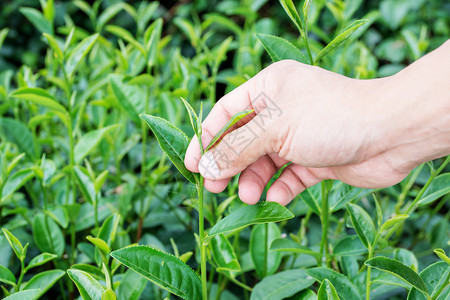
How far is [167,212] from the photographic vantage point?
1425 mm

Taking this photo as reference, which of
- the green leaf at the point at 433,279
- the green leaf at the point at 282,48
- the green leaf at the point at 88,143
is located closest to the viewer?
the green leaf at the point at 433,279

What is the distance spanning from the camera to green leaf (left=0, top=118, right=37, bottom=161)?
4.42 feet

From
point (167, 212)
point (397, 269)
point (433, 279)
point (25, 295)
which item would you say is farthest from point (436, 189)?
point (25, 295)

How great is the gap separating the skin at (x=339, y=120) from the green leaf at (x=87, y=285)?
0.87ft

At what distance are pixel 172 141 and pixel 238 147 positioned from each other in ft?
0.41

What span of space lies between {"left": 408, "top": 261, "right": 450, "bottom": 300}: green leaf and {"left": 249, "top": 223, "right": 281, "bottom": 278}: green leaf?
1.14 ft

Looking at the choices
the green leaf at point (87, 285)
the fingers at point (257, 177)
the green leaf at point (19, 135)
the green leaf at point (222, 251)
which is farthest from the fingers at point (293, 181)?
the green leaf at point (19, 135)

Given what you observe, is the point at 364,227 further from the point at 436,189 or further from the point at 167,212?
the point at 167,212

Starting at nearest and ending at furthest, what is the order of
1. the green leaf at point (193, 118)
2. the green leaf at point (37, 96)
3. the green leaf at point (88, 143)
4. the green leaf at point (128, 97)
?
1. the green leaf at point (193, 118)
2. the green leaf at point (37, 96)
3. the green leaf at point (88, 143)
4. the green leaf at point (128, 97)

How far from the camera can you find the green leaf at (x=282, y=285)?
0.98 metres

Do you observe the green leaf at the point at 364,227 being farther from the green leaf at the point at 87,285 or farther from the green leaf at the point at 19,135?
the green leaf at the point at 19,135

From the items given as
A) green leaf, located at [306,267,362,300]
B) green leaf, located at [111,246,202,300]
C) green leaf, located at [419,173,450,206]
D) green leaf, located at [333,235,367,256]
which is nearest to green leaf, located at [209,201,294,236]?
green leaf, located at [111,246,202,300]

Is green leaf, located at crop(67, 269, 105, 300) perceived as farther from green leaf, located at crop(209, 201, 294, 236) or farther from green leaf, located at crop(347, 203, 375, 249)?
green leaf, located at crop(347, 203, 375, 249)

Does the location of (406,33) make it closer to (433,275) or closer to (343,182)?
(343,182)
